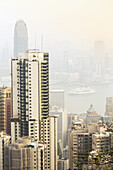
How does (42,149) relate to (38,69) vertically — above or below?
below

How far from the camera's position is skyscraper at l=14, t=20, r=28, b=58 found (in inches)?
152

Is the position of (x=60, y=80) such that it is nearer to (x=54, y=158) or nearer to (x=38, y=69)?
(x=38, y=69)

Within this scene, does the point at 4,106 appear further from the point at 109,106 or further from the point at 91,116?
the point at 109,106

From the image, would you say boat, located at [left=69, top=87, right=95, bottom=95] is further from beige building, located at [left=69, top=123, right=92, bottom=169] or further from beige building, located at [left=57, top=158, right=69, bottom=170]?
beige building, located at [left=57, top=158, right=69, bottom=170]

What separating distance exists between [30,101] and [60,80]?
0.53 metres

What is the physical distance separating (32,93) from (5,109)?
20.9 inches

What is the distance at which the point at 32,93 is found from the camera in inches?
144

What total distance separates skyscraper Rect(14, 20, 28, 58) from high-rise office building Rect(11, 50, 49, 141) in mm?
150

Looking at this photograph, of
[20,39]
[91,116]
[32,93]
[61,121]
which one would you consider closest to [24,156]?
[32,93]

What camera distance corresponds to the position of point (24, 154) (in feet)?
9.16

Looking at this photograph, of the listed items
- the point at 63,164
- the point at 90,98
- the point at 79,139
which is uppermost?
the point at 90,98

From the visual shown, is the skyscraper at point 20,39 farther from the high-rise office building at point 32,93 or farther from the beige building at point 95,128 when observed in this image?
the beige building at point 95,128

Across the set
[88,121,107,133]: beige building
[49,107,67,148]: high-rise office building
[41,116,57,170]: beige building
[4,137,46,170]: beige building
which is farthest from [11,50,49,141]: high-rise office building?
[4,137,46,170]: beige building

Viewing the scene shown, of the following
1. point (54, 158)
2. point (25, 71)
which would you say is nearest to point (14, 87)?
point (25, 71)
